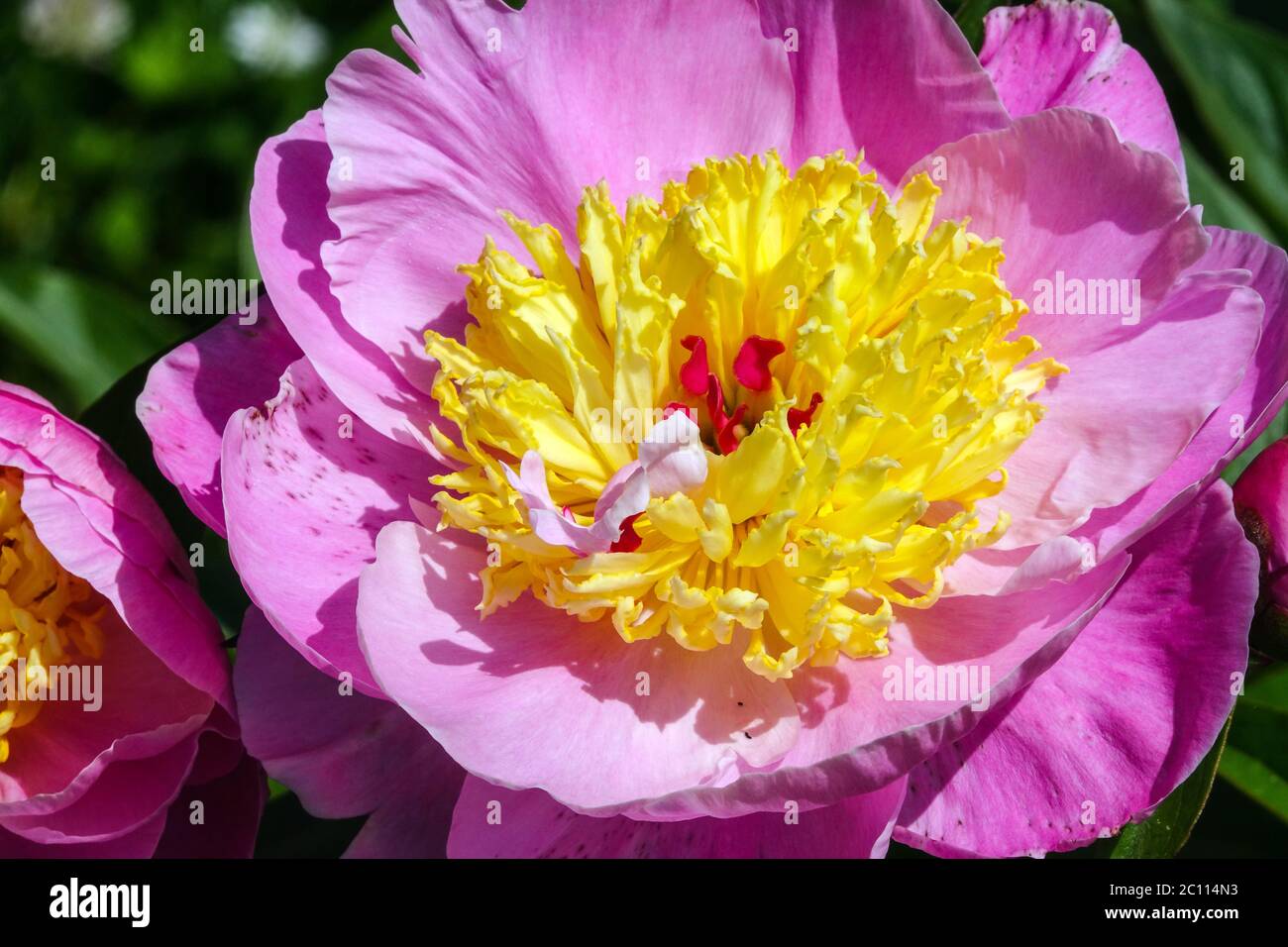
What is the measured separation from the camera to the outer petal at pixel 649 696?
1002mm

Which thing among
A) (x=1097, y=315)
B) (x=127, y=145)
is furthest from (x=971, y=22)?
(x=127, y=145)

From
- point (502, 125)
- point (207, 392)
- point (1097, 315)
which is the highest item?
point (502, 125)

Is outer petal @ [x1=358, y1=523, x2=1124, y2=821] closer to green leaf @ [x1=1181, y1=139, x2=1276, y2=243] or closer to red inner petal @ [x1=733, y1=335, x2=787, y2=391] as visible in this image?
red inner petal @ [x1=733, y1=335, x2=787, y2=391]

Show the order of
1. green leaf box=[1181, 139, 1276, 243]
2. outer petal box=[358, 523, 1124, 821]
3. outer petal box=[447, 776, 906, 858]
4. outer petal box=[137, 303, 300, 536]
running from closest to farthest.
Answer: outer petal box=[358, 523, 1124, 821], outer petal box=[447, 776, 906, 858], outer petal box=[137, 303, 300, 536], green leaf box=[1181, 139, 1276, 243]

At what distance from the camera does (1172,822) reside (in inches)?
47.1

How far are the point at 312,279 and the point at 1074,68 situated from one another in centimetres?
71

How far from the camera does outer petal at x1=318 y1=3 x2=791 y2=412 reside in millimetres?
1295

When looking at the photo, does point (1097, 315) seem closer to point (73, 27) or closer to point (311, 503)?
point (311, 503)

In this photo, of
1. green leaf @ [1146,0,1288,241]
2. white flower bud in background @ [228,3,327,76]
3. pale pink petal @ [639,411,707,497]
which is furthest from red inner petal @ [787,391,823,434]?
white flower bud in background @ [228,3,327,76]

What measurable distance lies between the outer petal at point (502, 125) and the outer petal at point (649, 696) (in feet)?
0.83

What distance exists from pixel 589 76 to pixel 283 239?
0.32 meters

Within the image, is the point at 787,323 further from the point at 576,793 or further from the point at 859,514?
the point at 576,793

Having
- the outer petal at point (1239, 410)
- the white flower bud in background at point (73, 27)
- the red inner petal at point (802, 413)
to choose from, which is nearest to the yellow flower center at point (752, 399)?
the red inner petal at point (802, 413)

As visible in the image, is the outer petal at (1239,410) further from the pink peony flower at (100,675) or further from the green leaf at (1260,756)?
the pink peony flower at (100,675)
